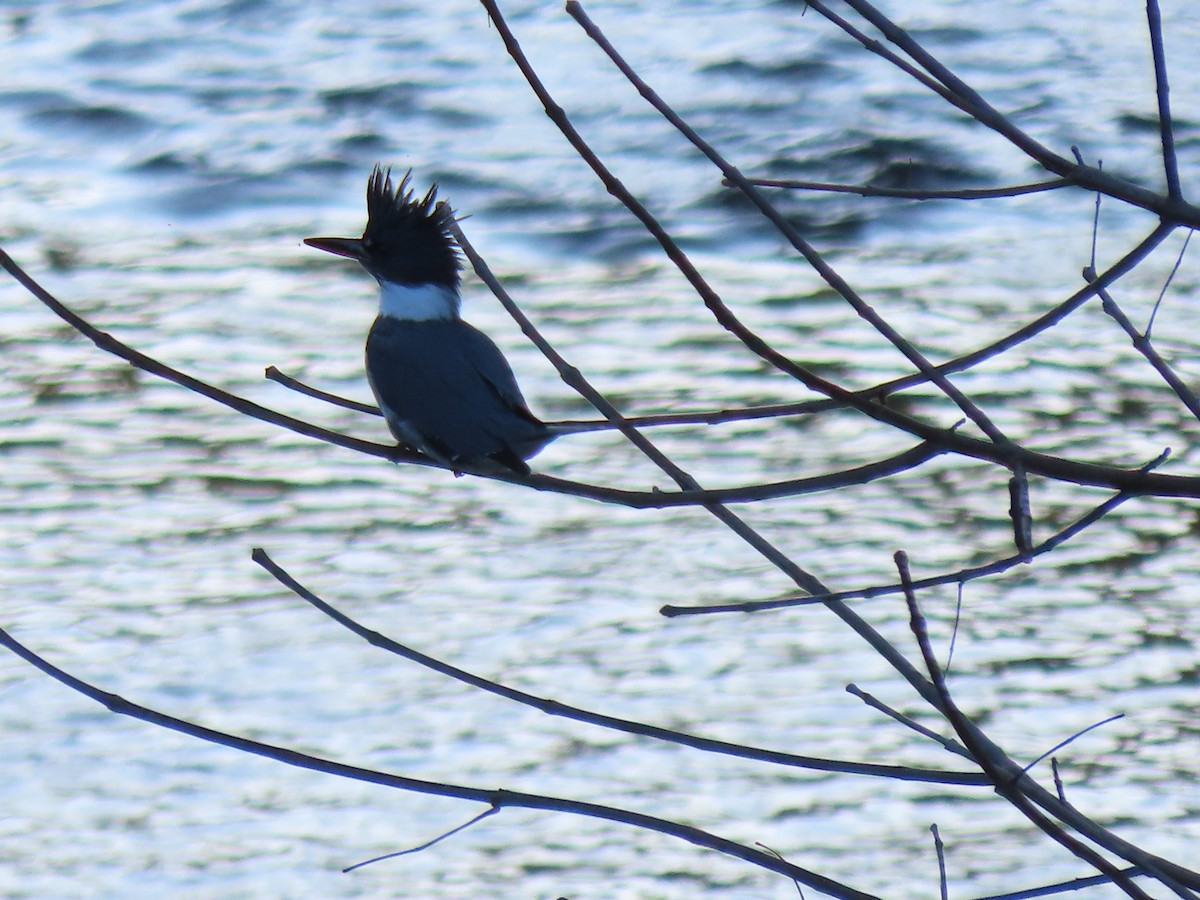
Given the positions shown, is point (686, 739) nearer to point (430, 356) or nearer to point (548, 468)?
point (430, 356)

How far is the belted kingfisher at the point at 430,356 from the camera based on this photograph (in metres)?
3.27

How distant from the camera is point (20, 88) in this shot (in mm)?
7574

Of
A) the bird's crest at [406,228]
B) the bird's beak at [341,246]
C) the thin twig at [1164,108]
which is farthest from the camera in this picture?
the bird's crest at [406,228]

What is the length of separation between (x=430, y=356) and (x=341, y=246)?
27 centimetres

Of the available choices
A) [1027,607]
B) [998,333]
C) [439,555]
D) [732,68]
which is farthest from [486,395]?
[732,68]

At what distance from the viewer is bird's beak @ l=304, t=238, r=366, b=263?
3229 millimetres

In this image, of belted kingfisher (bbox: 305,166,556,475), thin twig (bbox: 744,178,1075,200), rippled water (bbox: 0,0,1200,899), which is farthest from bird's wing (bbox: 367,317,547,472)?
thin twig (bbox: 744,178,1075,200)

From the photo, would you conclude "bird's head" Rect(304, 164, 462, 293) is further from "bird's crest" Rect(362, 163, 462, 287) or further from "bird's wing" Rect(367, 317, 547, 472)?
"bird's wing" Rect(367, 317, 547, 472)

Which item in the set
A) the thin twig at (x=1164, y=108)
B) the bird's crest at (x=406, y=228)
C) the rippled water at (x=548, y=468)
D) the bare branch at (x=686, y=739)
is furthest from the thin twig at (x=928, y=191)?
the bird's crest at (x=406, y=228)

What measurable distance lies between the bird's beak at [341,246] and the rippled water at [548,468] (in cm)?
106

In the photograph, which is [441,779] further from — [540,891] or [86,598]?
[86,598]

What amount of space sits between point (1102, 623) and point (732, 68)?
3927 mm

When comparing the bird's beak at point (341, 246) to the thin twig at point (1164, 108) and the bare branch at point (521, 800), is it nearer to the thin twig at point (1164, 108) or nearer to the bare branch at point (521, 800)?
the bare branch at point (521, 800)

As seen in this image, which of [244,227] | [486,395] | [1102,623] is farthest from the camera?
[244,227]
